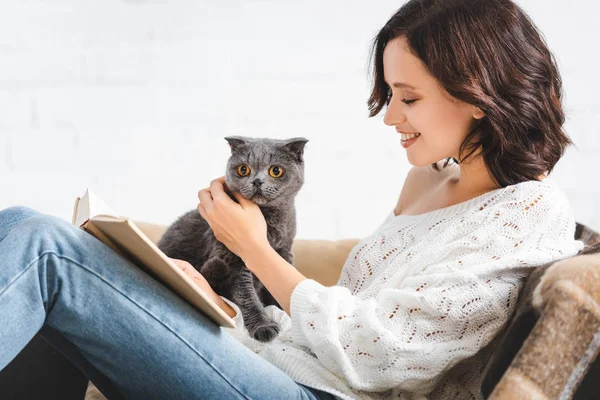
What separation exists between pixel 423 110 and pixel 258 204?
44 cm

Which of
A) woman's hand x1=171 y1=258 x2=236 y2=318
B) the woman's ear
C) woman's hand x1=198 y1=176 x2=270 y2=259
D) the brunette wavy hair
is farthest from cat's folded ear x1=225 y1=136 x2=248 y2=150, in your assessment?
the woman's ear

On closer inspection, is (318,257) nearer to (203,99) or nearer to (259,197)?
(259,197)

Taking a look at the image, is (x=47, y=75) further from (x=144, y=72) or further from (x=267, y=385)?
(x=267, y=385)

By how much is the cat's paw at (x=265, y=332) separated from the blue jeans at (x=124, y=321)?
21 cm

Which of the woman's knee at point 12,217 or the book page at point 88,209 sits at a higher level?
the book page at point 88,209

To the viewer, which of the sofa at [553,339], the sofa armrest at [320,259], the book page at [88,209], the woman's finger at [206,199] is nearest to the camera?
the sofa at [553,339]

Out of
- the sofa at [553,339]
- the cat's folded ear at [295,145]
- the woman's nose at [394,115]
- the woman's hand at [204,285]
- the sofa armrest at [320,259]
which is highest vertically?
the woman's nose at [394,115]

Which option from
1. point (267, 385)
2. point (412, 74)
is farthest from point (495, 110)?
point (267, 385)

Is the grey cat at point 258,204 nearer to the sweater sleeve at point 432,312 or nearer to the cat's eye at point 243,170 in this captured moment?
the cat's eye at point 243,170

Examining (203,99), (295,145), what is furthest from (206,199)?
(203,99)

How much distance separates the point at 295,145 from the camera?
1476 mm

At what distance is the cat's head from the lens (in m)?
1.41

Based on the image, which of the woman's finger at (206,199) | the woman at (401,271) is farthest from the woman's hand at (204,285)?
the woman's finger at (206,199)

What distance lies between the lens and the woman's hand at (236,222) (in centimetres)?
134
